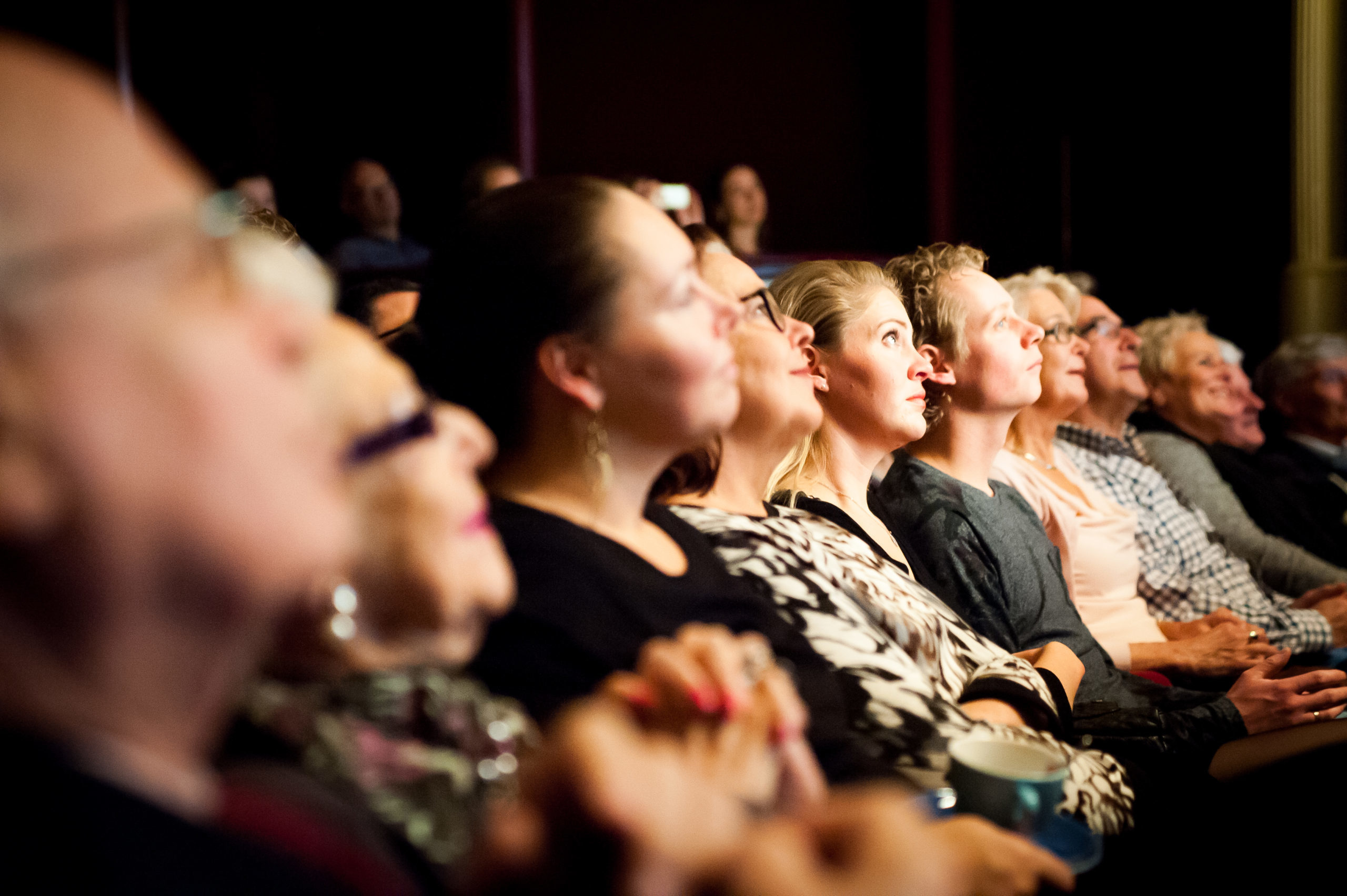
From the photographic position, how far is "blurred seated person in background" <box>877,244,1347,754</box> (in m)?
2.10

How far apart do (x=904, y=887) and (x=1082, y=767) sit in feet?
3.55

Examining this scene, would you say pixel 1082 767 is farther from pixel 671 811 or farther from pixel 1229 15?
pixel 1229 15

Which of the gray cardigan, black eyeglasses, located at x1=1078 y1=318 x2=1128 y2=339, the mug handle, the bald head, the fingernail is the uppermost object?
the bald head

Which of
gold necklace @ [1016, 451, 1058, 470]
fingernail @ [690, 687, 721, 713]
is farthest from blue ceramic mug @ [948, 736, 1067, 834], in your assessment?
gold necklace @ [1016, 451, 1058, 470]

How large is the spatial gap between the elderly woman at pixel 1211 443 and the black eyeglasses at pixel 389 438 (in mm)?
3189

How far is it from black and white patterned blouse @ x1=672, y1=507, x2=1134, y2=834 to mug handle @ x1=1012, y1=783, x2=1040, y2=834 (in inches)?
8.5

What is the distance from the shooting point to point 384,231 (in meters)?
4.90

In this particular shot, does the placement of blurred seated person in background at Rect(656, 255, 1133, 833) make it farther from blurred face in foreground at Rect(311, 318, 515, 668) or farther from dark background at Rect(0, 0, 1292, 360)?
dark background at Rect(0, 0, 1292, 360)

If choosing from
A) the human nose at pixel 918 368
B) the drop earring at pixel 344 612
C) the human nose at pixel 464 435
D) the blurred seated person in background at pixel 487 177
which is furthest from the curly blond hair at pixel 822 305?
the blurred seated person in background at pixel 487 177

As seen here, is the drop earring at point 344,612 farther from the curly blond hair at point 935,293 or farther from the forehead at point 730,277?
the curly blond hair at point 935,293

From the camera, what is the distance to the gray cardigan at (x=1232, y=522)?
345 cm

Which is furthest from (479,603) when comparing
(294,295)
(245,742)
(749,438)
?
(749,438)

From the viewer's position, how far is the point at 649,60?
24.6 feet

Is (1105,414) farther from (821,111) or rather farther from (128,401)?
(821,111)
